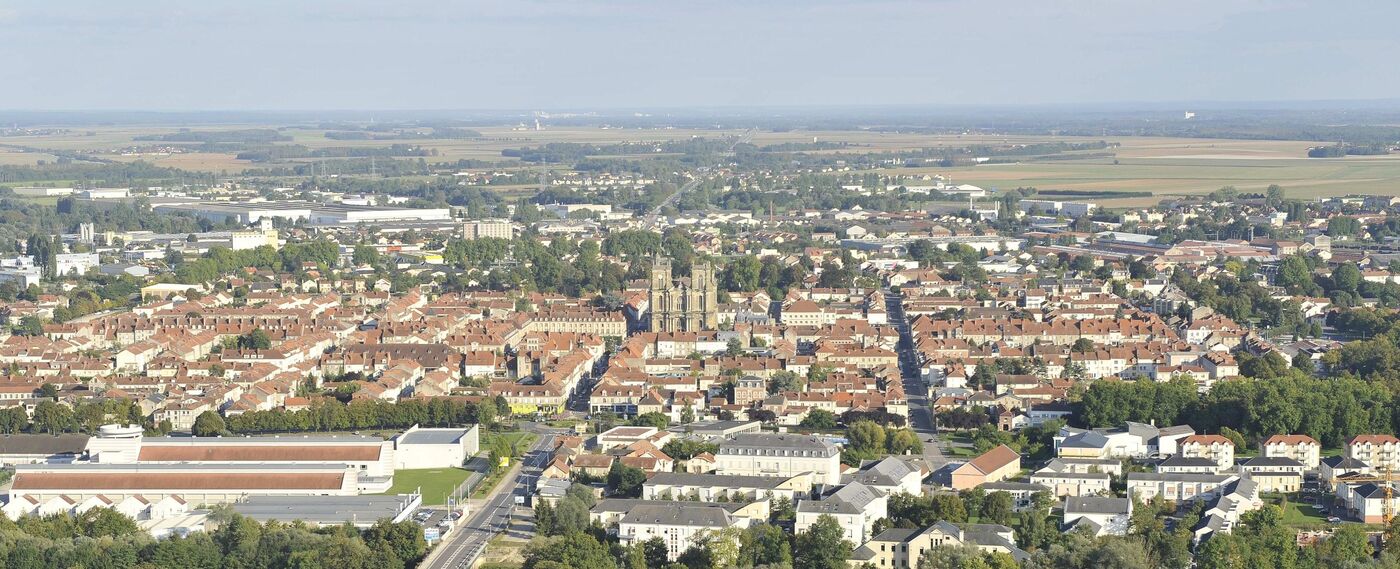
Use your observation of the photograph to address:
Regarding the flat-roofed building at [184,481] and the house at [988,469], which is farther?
the flat-roofed building at [184,481]

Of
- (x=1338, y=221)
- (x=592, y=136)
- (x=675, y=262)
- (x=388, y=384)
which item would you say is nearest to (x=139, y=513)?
(x=388, y=384)

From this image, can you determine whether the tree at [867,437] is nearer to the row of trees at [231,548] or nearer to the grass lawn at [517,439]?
the grass lawn at [517,439]

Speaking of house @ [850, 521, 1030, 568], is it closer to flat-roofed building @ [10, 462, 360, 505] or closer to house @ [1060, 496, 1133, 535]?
house @ [1060, 496, 1133, 535]

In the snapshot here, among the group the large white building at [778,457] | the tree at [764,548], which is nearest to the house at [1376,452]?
the large white building at [778,457]

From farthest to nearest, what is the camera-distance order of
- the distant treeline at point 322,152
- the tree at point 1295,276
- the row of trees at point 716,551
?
the distant treeline at point 322,152
the tree at point 1295,276
the row of trees at point 716,551

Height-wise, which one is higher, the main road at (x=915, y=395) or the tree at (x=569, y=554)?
the tree at (x=569, y=554)

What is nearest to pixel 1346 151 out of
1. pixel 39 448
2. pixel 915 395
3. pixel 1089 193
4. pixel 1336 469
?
pixel 1089 193

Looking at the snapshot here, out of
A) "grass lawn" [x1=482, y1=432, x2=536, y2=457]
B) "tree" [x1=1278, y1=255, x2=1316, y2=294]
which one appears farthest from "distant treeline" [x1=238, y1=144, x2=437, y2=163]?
"grass lawn" [x1=482, y1=432, x2=536, y2=457]

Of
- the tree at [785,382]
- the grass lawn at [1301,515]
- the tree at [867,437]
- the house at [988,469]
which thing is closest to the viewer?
the grass lawn at [1301,515]
